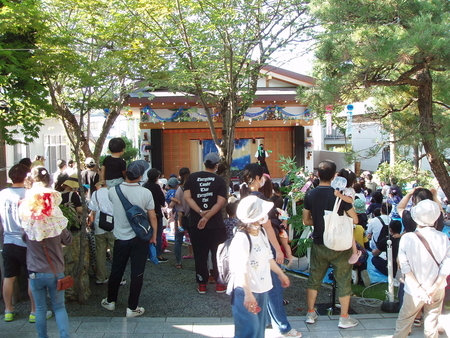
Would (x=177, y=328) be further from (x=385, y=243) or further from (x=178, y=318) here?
(x=385, y=243)

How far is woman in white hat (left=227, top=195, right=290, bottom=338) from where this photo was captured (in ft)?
10.5

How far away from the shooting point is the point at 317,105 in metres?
5.95

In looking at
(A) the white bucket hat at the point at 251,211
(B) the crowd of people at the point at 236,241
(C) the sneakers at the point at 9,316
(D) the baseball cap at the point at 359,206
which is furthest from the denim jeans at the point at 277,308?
(D) the baseball cap at the point at 359,206

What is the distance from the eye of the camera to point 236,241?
10.8 feet

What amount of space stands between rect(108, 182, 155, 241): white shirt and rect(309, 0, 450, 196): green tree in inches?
106

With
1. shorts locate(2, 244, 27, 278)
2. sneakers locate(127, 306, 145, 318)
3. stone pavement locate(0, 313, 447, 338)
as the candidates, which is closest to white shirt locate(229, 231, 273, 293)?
stone pavement locate(0, 313, 447, 338)

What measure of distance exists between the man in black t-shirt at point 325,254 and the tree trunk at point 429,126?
1774mm

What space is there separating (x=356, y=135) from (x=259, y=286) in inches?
1003

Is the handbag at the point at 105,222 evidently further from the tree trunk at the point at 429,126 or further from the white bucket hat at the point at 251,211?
the tree trunk at the point at 429,126

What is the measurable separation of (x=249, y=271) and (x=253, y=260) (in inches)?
3.5

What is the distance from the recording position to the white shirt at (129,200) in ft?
15.4

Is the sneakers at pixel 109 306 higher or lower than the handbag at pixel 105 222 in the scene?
lower

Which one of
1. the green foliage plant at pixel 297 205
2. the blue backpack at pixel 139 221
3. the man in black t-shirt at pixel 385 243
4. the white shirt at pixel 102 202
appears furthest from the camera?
the green foliage plant at pixel 297 205

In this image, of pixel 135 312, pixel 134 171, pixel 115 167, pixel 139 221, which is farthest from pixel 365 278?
pixel 115 167
